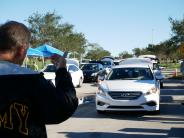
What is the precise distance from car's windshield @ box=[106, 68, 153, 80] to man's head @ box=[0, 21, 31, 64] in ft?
39.7

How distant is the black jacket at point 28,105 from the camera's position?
256cm

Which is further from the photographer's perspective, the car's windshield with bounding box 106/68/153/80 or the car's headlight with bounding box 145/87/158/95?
the car's windshield with bounding box 106/68/153/80

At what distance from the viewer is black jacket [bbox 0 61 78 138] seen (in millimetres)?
2564

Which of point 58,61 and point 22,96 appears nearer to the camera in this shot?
point 22,96

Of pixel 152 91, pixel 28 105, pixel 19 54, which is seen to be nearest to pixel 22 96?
pixel 28 105

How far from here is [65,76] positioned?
9.77 feet

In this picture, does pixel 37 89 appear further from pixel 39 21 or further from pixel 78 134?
pixel 39 21

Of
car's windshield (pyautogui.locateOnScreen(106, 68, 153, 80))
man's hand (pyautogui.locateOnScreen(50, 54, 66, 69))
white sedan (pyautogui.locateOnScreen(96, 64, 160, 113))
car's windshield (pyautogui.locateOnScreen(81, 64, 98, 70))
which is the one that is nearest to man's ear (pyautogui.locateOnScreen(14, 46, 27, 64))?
man's hand (pyautogui.locateOnScreen(50, 54, 66, 69))

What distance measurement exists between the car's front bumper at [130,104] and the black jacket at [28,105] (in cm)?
1039

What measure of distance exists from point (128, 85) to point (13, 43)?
11.0 metres

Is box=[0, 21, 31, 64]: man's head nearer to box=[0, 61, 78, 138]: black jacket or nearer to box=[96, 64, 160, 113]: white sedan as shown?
box=[0, 61, 78, 138]: black jacket

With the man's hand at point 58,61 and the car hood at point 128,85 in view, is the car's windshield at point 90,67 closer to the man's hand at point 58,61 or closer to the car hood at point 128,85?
the car hood at point 128,85

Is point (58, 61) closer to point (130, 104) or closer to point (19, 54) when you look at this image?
point (19, 54)

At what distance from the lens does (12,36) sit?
272 centimetres
